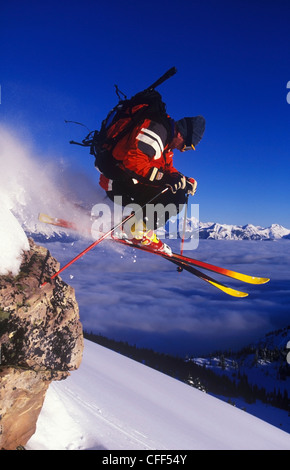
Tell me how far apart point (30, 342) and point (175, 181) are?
3.31 meters

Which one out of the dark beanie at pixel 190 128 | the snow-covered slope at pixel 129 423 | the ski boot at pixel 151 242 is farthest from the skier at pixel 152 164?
the snow-covered slope at pixel 129 423

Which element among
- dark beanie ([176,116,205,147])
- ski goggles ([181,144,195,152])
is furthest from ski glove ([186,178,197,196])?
dark beanie ([176,116,205,147])

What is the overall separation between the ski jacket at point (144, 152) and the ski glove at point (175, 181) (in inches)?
6.5

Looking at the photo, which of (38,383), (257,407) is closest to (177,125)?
(38,383)

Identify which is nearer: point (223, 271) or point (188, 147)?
point (188, 147)

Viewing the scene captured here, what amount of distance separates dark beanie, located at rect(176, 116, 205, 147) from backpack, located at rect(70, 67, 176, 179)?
38 centimetres

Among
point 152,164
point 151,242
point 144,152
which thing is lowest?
point 151,242

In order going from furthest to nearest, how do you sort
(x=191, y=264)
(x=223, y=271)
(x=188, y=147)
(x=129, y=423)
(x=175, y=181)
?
(x=191, y=264) < (x=223, y=271) < (x=129, y=423) < (x=188, y=147) < (x=175, y=181)

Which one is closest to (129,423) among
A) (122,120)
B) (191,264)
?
(191,264)

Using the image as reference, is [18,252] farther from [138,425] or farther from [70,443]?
[138,425]

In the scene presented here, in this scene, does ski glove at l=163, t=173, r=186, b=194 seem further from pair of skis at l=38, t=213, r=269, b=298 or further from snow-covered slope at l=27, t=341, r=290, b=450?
snow-covered slope at l=27, t=341, r=290, b=450

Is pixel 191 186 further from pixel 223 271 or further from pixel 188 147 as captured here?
pixel 223 271

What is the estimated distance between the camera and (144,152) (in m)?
3.70
